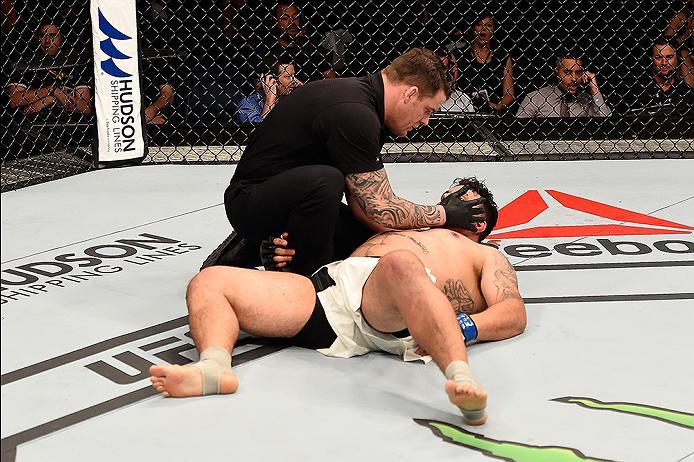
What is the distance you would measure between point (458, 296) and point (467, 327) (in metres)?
0.10

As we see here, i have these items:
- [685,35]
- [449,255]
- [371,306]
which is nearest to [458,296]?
[449,255]

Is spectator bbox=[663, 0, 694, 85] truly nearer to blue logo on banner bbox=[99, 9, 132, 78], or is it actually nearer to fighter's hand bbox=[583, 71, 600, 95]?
fighter's hand bbox=[583, 71, 600, 95]

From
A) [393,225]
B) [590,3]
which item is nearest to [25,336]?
[393,225]

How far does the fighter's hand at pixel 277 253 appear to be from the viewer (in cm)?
241

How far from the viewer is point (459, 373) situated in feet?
6.23

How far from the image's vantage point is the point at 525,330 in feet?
7.73

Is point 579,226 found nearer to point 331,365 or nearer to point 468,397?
point 331,365

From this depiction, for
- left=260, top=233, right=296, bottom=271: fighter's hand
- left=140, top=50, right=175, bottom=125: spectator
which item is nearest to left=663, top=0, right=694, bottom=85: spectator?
left=140, top=50, right=175, bottom=125: spectator

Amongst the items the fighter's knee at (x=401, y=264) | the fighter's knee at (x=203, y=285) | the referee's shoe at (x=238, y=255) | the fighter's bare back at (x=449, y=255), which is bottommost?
the referee's shoe at (x=238, y=255)

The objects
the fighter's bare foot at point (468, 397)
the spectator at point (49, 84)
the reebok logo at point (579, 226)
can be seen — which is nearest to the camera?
the fighter's bare foot at point (468, 397)

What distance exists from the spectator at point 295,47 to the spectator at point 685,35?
1514 mm

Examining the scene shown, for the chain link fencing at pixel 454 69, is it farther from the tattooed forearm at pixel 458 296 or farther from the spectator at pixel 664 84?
the tattooed forearm at pixel 458 296

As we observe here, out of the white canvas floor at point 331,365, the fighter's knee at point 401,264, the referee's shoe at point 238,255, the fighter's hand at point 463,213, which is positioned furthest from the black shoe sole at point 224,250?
the fighter's knee at point 401,264

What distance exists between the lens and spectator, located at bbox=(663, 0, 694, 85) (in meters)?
4.51
